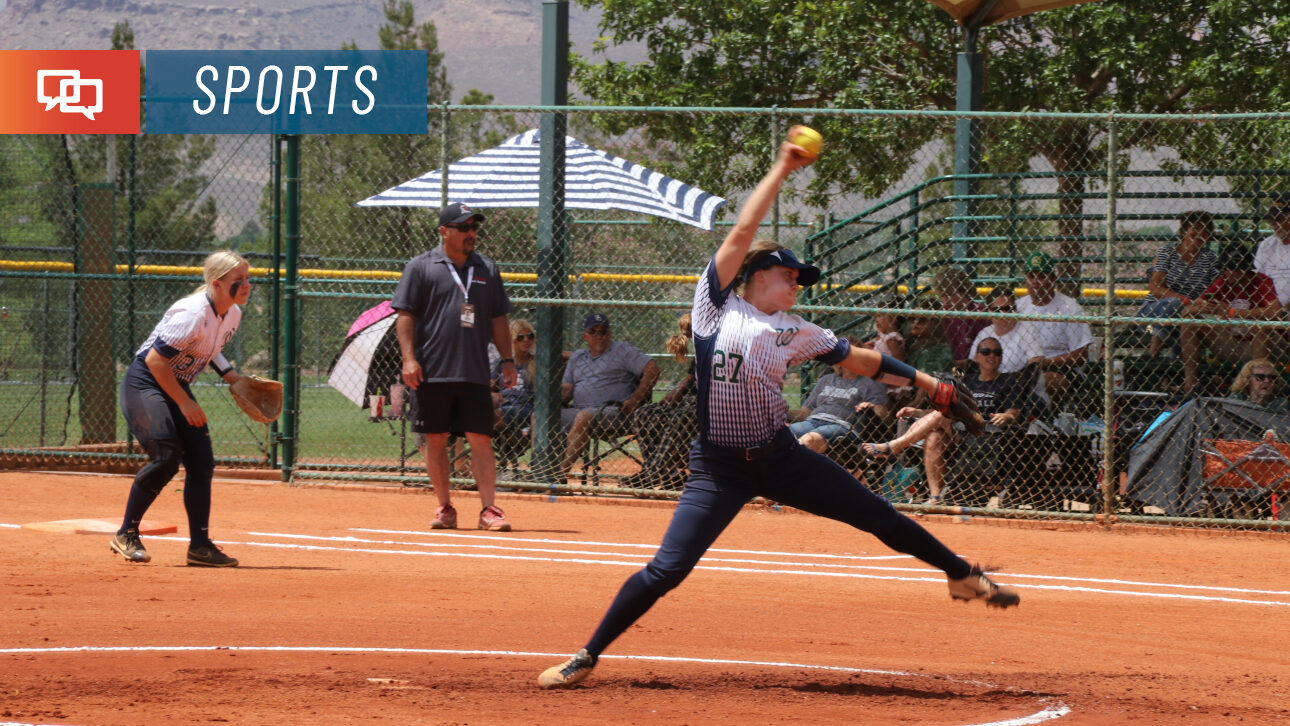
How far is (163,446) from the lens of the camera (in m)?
8.41

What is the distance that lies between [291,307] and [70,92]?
5235 millimetres

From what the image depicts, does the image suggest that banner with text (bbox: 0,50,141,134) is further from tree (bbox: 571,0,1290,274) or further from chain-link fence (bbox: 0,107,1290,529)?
tree (bbox: 571,0,1290,274)

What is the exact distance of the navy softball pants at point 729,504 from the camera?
5.76m

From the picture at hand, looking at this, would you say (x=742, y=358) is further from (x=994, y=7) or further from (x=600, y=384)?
(x=994, y=7)

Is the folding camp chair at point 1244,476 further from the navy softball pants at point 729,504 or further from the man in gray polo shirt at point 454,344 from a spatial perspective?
the navy softball pants at point 729,504

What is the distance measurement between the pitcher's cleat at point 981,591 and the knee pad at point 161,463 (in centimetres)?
451

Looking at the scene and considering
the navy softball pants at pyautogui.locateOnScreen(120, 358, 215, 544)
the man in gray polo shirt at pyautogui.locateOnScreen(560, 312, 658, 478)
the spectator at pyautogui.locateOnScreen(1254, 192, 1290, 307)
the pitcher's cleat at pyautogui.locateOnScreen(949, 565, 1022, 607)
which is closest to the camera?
the pitcher's cleat at pyautogui.locateOnScreen(949, 565, 1022, 607)

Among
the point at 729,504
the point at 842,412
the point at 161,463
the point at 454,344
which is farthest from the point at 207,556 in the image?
the point at 842,412

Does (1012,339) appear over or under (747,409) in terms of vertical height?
over

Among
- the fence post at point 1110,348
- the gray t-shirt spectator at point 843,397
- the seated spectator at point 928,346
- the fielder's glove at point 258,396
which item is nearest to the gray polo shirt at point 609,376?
the gray t-shirt spectator at point 843,397

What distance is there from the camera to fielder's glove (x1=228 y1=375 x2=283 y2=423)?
29.9 ft

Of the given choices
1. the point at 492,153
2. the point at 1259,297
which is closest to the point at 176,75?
the point at 492,153

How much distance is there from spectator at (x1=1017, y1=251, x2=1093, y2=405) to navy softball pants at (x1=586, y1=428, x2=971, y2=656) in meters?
6.13

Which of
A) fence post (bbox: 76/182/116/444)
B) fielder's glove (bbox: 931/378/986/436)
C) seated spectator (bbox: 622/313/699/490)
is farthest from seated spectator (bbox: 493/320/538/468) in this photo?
fielder's glove (bbox: 931/378/986/436)
